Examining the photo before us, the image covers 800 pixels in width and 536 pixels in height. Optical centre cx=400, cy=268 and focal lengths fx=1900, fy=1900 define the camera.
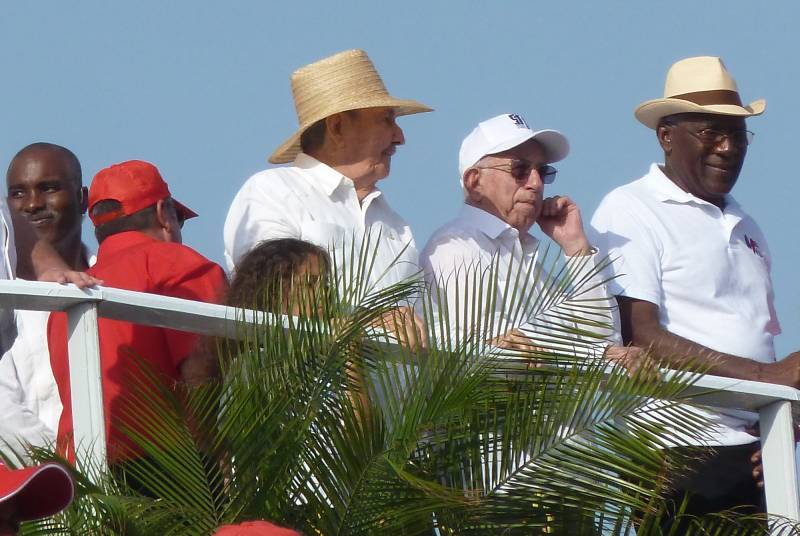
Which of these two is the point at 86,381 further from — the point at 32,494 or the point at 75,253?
the point at 75,253

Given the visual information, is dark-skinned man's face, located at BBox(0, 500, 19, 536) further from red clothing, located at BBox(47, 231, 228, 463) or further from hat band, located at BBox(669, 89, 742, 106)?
hat band, located at BBox(669, 89, 742, 106)

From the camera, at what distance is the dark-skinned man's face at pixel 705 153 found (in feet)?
27.0

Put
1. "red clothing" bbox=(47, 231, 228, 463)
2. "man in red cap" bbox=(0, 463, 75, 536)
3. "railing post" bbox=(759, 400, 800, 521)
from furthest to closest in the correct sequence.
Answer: "railing post" bbox=(759, 400, 800, 521)
"red clothing" bbox=(47, 231, 228, 463)
"man in red cap" bbox=(0, 463, 75, 536)

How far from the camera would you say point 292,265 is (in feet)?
20.1

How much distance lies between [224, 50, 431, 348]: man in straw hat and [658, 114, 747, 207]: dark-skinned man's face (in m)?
1.16

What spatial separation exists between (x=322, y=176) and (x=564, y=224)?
1099 mm

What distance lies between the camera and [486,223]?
781 centimetres

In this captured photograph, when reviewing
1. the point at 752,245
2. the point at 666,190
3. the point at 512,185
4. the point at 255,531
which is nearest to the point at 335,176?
the point at 512,185

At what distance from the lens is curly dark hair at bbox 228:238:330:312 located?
605cm

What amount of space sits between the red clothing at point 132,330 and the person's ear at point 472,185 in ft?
5.85

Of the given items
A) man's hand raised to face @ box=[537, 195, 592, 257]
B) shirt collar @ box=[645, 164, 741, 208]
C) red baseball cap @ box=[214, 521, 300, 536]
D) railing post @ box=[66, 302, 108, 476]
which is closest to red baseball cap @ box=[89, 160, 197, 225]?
railing post @ box=[66, 302, 108, 476]

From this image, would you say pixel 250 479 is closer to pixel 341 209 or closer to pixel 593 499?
pixel 593 499

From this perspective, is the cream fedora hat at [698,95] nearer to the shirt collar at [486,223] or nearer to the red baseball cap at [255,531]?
the shirt collar at [486,223]

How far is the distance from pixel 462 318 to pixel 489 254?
1.24m
